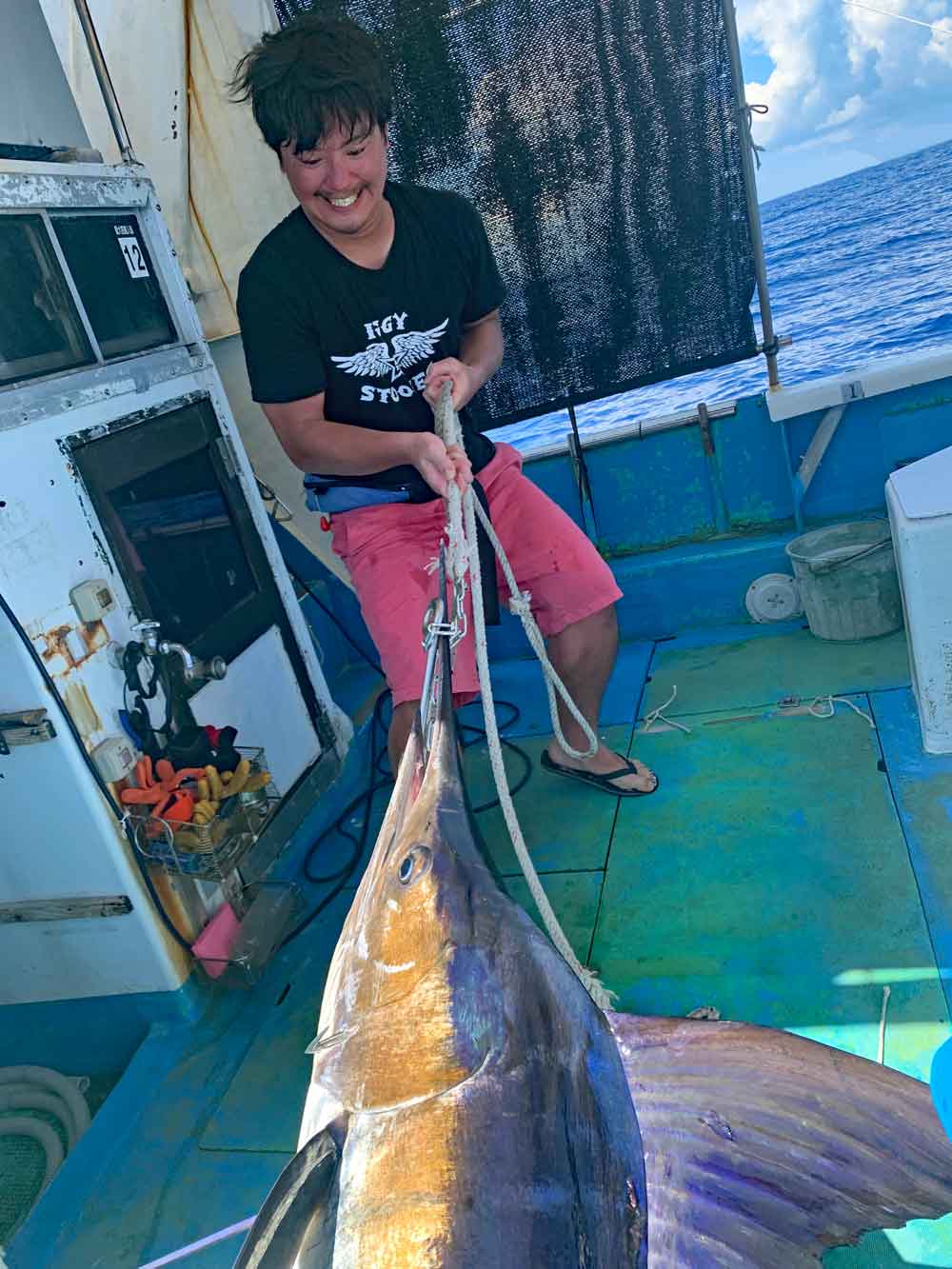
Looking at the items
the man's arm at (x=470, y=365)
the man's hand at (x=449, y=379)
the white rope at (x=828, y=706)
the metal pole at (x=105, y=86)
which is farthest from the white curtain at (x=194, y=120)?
the white rope at (x=828, y=706)

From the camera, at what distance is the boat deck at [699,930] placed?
7.29 ft

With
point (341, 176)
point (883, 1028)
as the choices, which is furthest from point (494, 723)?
point (341, 176)

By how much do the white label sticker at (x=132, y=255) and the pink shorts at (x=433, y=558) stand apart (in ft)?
3.56

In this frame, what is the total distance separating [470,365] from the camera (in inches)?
121

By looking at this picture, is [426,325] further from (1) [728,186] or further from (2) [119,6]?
(2) [119,6]

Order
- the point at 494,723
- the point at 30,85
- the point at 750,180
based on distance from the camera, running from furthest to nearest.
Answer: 1. the point at 30,85
2. the point at 750,180
3. the point at 494,723

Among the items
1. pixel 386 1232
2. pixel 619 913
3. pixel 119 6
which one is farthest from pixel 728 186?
pixel 386 1232

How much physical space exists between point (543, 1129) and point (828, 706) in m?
2.64

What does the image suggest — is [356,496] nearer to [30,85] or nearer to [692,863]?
[692,863]

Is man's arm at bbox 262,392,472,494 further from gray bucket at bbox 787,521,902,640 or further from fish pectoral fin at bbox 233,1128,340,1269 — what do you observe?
gray bucket at bbox 787,521,902,640

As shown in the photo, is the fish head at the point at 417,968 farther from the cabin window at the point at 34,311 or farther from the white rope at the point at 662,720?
the white rope at the point at 662,720

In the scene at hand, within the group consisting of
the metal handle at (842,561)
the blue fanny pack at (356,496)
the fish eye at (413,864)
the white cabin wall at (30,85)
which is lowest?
the metal handle at (842,561)

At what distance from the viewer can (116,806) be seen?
262 centimetres

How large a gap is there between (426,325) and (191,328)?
0.93 metres
